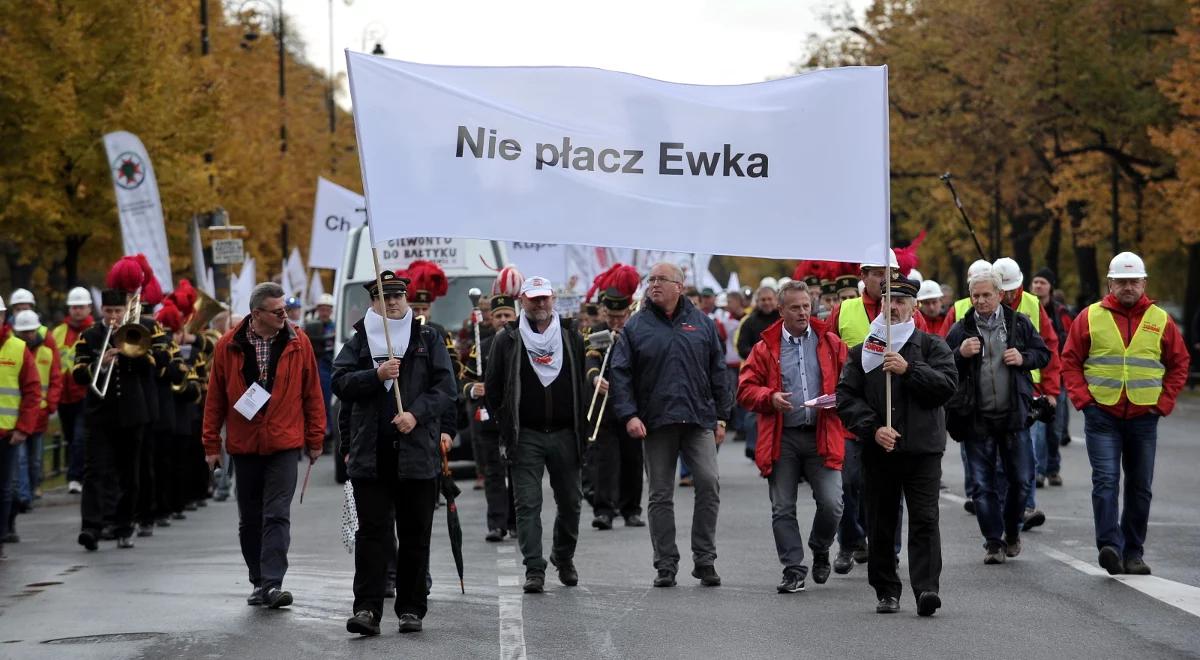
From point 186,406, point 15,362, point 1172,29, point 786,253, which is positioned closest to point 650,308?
point 786,253

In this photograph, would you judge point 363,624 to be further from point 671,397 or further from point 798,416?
point 798,416

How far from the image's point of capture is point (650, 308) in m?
12.9

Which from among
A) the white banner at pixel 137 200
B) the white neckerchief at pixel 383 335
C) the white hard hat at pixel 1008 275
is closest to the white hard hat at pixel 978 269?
the white hard hat at pixel 1008 275

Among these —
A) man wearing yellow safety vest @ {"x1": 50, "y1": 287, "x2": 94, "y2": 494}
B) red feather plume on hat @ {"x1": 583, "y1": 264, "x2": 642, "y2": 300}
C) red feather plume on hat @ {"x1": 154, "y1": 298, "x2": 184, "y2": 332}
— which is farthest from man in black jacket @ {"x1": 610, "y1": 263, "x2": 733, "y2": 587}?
man wearing yellow safety vest @ {"x1": 50, "y1": 287, "x2": 94, "y2": 494}

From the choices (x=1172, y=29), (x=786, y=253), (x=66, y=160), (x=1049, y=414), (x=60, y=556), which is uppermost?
(x=1172, y=29)

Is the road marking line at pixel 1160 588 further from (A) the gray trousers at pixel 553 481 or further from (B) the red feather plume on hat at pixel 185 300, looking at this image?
(B) the red feather plume on hat at pixel 185 300

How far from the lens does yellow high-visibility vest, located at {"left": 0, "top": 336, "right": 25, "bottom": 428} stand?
15.4 metres

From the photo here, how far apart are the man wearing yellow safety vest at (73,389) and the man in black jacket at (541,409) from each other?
7668 mm

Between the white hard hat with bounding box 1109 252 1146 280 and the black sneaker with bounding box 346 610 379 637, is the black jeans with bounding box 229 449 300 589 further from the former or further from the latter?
the white hard hat with bounding box 1109 252 1146 280

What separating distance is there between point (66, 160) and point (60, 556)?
59.9 feet

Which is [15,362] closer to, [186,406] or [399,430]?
[186,406]

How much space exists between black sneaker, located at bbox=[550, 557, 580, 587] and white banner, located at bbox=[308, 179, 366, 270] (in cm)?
1980

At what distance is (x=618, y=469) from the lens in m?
17.1

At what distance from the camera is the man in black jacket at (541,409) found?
42.0 feet
